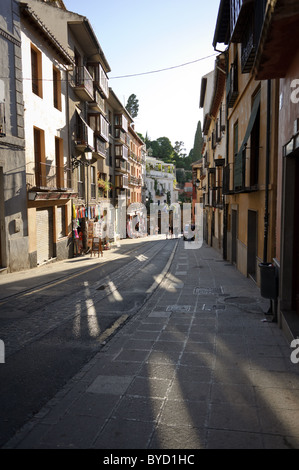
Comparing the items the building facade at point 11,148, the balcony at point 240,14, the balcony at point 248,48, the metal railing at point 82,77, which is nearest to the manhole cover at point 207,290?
the balcony at point 248,48

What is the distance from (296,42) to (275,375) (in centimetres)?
503

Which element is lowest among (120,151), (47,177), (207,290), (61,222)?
(207,290)

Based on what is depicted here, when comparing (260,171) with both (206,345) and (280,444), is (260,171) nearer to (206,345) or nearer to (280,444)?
(206,345)

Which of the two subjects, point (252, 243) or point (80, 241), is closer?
point (252, 243)

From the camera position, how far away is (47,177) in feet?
59.4

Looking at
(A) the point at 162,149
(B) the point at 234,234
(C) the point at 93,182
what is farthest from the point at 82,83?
(A) the point at 162,149

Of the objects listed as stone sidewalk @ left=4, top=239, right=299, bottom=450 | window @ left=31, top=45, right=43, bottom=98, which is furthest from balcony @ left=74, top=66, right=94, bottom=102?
stone sidewalk @ left=4, top=239, right=299, bottom=450

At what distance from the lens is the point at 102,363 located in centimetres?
557

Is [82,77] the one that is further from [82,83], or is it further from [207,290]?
[207,290]

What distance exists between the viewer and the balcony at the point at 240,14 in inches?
414

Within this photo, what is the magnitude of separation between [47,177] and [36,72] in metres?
5.01

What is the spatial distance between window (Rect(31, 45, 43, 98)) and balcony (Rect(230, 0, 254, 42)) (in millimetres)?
9479

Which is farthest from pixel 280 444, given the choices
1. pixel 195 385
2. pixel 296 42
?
pixel 296 42

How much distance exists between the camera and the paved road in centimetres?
475
